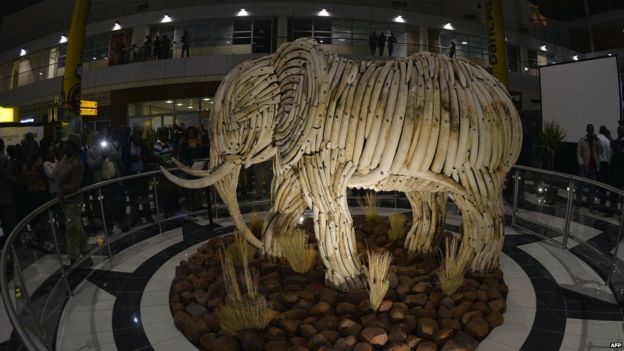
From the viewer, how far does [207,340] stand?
3217mm

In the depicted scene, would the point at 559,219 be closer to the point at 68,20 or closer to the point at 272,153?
the point at 272,153

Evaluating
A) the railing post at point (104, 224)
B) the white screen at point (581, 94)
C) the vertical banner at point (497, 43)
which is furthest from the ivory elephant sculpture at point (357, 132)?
the vertical banner at point (497, 43)

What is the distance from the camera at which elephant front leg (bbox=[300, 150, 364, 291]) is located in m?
3.46

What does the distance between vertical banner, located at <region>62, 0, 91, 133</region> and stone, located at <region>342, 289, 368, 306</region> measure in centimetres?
903

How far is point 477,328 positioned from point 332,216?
1.34m

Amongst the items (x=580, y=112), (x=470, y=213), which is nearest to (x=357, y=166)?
(x=470, y=213)

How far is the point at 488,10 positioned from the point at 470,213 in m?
9.67

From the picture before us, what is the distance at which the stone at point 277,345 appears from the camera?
302cm

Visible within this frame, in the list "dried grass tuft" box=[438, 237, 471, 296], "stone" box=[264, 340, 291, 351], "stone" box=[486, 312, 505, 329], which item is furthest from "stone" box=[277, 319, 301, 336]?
"stone" box=[486, 312, 505, 329]

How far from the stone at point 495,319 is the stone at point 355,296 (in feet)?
3.10

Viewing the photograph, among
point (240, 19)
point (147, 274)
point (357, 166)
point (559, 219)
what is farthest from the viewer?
point (240, 19)

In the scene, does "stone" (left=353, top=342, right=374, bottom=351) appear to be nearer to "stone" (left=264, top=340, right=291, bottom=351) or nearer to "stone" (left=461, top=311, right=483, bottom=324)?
"stone" (left=264, top=340, right=291, bottom=351)

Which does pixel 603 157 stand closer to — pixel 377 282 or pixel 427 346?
pixel 377 282

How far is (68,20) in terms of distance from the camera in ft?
71.4
